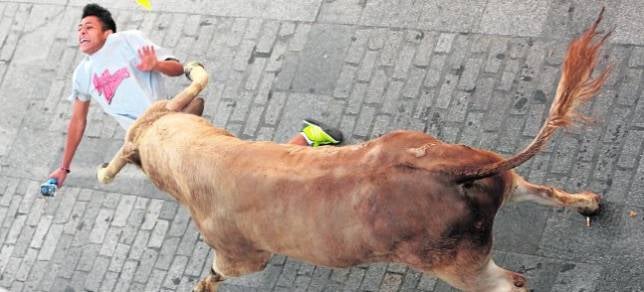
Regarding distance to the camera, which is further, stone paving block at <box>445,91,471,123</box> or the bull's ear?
stone paving block at <box>445,91,471,123</box>

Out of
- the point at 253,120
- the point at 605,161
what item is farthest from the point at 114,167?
the point at 605,161

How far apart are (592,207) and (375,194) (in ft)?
6.68

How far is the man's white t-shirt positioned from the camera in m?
6.54

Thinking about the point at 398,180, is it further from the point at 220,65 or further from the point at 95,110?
the point at 95,110

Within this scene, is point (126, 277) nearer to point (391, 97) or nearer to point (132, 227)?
point (132, 227)

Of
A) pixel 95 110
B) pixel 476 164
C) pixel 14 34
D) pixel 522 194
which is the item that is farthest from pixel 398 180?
pixel 14 34

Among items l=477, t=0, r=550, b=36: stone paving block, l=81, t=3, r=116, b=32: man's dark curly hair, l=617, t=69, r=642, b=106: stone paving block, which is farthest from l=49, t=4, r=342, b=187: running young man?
l=617, t=69, r=642, b=106: stone paving block

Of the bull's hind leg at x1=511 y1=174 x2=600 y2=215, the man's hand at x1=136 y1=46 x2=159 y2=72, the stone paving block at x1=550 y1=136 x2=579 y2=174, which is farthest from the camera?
the man's hand at x1=136 y1=46 x2=159 y2=72

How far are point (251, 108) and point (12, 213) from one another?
2.55 m

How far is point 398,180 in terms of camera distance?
14.5 ft

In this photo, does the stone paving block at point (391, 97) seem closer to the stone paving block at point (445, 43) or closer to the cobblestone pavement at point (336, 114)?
the cobblestone pavement at point (336, 114)

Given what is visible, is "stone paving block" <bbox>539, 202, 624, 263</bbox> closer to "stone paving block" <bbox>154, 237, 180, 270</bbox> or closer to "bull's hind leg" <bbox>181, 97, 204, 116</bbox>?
"bull's hind leg" <bbox>181, 97, 204, 116</bbox>

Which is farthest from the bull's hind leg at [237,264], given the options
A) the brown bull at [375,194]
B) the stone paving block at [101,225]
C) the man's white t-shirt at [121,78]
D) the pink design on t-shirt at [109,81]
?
the stone paving block at [101,225]

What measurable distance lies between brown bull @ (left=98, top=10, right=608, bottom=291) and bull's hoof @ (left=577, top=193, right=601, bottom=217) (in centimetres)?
47
